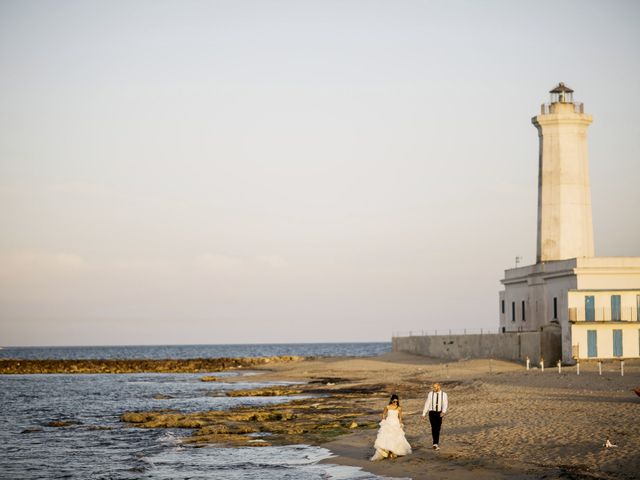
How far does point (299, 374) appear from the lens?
224 ft

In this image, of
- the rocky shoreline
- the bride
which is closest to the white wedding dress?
the bride

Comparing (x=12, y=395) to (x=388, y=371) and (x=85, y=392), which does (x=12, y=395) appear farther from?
(x=388, y=371)

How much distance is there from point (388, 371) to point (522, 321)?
9.90m

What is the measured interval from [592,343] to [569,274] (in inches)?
162

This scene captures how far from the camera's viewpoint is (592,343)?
46.2 m

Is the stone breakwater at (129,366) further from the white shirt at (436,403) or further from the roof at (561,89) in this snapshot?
the white shirt at (436,403)

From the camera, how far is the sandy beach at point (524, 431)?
1816 centimetres

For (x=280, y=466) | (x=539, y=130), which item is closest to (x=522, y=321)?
(x=539, y=130)

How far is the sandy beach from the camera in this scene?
18156mm

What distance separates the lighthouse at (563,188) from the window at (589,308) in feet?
A: 22.0

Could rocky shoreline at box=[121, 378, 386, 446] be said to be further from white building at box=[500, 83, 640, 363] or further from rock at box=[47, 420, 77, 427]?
white building at box=[500, 83, 640, 363]

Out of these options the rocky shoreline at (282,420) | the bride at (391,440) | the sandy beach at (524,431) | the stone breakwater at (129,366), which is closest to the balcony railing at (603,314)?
the sandy beach at (524,431)

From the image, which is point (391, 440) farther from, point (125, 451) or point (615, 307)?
point (615, 307)

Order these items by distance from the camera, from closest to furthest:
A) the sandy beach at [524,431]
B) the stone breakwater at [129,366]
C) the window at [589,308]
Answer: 1. the sandy beach at [524,431]
2. the window at [589,308]
3. the stone breakwater at [129,366]
